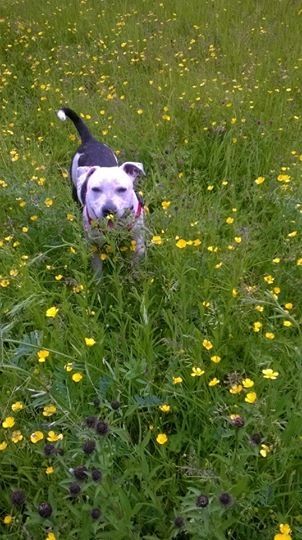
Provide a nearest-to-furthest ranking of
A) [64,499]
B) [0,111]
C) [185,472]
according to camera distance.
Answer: [64,499] → [185,472] → [0,111]

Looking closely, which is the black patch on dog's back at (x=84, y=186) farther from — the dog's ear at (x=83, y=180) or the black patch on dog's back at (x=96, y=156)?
the black patch on dog's back at (x=96, y=156)

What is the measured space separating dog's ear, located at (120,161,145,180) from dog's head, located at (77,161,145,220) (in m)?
0.06

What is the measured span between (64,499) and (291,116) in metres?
3.11

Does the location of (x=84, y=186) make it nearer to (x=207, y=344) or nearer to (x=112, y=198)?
(x=112, y=198)

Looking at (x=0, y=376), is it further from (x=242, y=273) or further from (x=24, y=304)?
(x=242, y=273)

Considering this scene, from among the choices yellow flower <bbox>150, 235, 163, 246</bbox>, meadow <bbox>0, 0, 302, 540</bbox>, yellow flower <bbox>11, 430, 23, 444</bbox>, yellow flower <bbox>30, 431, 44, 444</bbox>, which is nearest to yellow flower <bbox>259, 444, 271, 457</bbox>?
meadow <bbox>0, 0, 302, 540</bbox>

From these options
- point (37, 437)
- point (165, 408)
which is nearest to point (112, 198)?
point (165, 408)

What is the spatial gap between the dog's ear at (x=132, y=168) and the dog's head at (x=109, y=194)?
6cm

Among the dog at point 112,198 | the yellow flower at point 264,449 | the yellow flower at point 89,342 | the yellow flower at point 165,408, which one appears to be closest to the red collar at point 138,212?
the dog at point 112,198

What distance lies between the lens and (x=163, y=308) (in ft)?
7.55

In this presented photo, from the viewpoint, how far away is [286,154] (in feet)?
11.2

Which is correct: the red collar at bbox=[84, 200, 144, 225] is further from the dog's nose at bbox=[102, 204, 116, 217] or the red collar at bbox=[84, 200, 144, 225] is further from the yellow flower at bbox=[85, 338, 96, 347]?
the yellow flower at bbox=[85, 338, 96, 347]

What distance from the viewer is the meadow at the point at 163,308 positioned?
4.90ft

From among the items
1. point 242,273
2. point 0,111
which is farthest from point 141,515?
point 0,111
